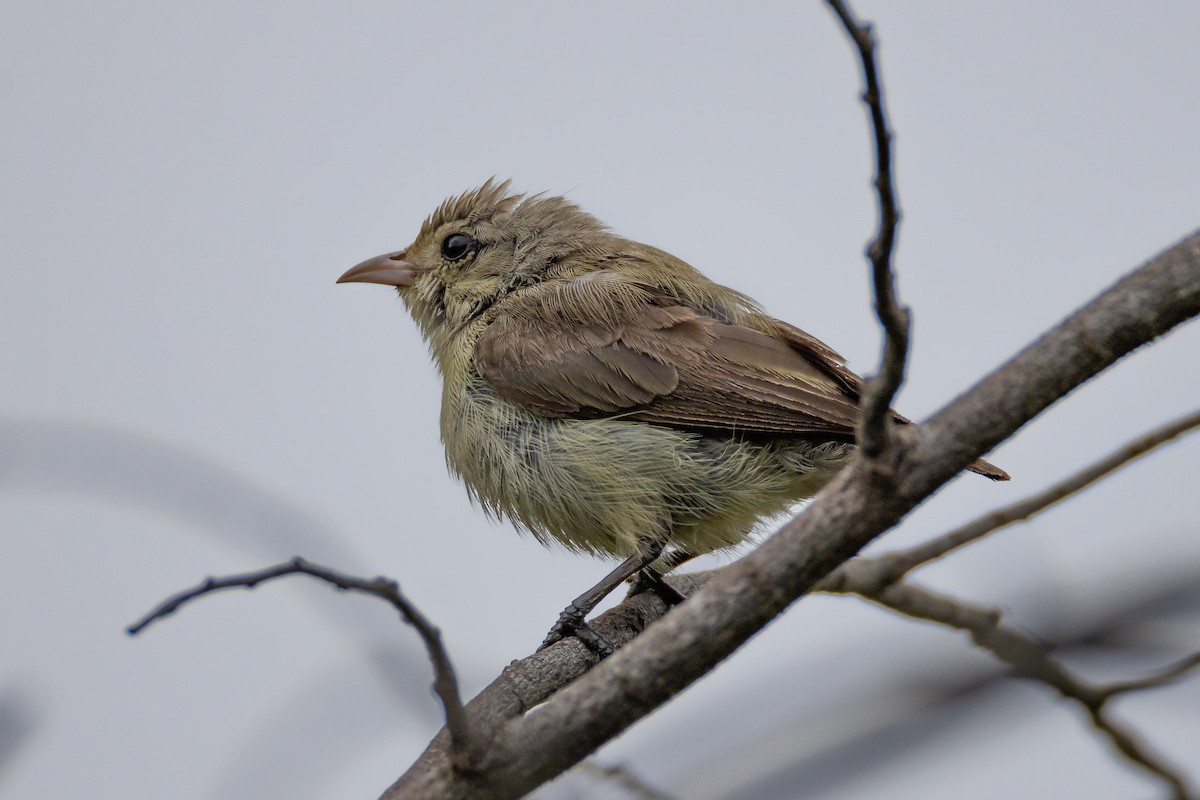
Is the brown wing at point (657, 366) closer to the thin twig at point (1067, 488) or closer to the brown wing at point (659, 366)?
the brown wing at point (659, 366)

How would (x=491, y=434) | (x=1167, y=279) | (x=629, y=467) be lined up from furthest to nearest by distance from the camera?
(x=491, y=434), (x=629, y=467), (x=1167, y=279)

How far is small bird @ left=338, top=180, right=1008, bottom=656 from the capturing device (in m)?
4.64

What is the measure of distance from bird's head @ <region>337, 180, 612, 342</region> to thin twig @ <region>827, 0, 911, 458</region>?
10.1 feet

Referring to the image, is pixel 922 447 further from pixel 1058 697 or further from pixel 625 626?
pixel 625 626

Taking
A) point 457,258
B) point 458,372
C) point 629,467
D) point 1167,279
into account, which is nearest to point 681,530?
point 629,467

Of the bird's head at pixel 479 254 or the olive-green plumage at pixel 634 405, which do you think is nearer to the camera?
the olive-green plumage at pixel 634 405

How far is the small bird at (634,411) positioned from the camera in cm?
464

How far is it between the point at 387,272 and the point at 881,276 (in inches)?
156

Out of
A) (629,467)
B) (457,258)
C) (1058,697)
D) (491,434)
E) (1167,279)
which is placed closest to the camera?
(1058,697)

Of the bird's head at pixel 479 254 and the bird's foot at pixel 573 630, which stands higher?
the bird's head at pixel 479 254

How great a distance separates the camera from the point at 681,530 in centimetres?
484

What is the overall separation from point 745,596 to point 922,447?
0.52 meters

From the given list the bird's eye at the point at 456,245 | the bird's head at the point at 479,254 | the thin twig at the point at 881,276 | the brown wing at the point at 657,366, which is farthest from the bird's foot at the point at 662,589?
the thin twig at the point at 881,276

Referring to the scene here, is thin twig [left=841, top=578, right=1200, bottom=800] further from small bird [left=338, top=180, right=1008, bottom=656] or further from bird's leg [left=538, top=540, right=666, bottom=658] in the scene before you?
bird's leg [left=538, top=540, right=666, bottom=658]
